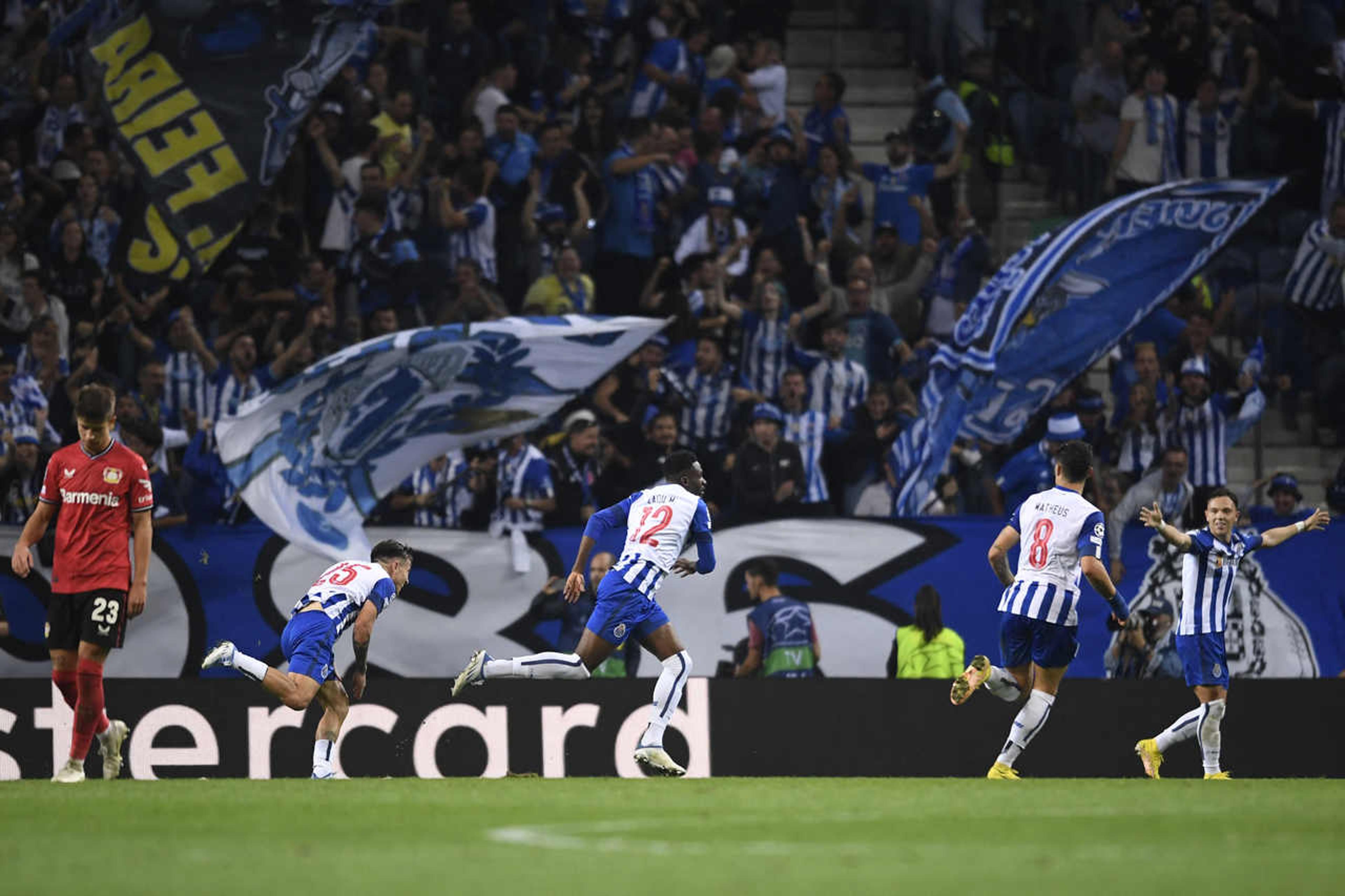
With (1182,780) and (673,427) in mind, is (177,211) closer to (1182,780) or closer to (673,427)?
(673,427)

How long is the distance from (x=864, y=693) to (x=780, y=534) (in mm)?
1693

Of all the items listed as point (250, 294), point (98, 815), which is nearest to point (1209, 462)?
point (250, 294)

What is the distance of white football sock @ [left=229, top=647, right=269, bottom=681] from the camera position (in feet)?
36.2

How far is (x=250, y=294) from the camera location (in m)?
16.4

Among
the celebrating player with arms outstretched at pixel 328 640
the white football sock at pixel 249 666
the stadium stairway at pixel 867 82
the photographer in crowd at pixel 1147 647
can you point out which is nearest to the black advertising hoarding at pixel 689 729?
the photographer in crowd at pixel 1147 647

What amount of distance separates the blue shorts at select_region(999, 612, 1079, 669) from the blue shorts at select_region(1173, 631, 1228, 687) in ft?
2.57

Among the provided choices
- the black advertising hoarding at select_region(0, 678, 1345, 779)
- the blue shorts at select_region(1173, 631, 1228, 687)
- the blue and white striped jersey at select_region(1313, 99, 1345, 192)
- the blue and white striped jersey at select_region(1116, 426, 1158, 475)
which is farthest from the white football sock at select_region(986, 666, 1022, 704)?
the blue and white striped jersey at select_region(1313, 99, 1345, 192)

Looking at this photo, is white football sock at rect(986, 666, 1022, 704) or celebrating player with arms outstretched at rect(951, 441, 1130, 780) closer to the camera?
celebrating player with arms outstretched at rect(951, 441, 1130, 780)

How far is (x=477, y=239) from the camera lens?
17.0 m

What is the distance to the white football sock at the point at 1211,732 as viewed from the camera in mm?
12031

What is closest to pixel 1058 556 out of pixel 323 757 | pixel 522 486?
pixel 323 757

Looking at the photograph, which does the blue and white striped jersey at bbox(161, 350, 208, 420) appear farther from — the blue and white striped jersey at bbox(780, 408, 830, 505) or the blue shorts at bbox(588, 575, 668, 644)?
the blue shorts at bbox(588, 575, 668, 644)

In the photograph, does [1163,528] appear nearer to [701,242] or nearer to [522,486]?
[522,486]

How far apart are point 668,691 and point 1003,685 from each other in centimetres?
204
